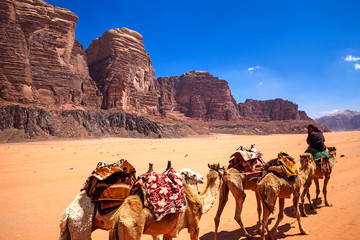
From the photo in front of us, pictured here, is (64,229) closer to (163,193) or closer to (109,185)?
(109,185)

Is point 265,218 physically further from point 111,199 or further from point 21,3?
point 21,3

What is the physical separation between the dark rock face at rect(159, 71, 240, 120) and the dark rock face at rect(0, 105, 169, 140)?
72.7 meters

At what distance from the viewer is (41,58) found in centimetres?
7569

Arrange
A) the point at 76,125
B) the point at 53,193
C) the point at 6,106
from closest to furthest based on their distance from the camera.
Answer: the point at 53,193, the point at 6,106, the point at 76,125

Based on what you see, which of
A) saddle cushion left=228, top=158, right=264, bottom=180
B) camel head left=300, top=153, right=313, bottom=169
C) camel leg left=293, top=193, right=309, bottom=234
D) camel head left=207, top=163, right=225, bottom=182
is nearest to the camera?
camel head left=207, top=163, right=225, bottom=182

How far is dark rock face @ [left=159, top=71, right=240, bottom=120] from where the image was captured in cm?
14762

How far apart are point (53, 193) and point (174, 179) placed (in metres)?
9.11

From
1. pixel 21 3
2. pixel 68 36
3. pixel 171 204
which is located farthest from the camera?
pixel 68 36

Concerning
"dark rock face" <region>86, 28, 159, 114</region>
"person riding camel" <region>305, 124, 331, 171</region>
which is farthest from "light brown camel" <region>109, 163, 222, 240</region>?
"dark rock face" <region>86, 28, 159, 114</region>

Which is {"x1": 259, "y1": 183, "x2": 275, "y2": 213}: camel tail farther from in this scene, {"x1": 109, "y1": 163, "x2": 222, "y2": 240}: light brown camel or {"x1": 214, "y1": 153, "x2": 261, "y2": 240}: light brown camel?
{"x1": 109, "y1": 163, "x2": 222, "y2": 240}: light brown camel

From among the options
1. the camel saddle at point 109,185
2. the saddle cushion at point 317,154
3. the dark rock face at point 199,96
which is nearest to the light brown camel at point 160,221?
the camel saddle at point 109,185

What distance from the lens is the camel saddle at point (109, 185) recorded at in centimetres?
413

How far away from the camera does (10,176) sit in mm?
13344

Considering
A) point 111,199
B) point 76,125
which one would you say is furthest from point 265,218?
point 76,125
